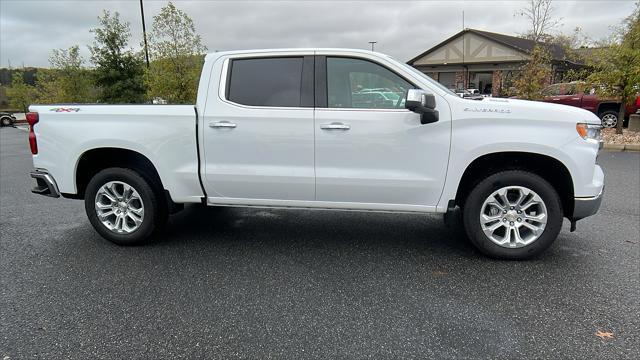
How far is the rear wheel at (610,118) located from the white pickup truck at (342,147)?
13.0 metres

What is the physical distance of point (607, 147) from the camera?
38.2 ft

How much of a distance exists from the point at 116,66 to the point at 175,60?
7441mm

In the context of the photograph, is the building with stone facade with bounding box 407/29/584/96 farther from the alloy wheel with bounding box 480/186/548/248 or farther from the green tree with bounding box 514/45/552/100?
the alloy wheel with bounding box 480/186/548/248

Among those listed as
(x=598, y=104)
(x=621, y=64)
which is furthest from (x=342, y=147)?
(x=598, y=104)

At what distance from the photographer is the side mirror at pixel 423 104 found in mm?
3433

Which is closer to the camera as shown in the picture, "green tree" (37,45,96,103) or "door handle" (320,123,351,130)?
"door handle" (320,123,351,130)

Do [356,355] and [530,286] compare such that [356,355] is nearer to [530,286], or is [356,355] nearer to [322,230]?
[530,286]

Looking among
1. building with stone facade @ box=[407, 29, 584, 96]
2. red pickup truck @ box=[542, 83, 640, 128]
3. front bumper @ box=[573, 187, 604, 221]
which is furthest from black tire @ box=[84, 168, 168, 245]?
building with stone facade @ box=[407, 29, 584, 96]

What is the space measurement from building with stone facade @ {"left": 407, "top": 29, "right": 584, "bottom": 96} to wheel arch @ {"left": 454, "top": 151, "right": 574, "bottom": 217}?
1225 inches

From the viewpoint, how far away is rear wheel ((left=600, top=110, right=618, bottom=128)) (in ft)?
47.2

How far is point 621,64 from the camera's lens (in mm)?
11984

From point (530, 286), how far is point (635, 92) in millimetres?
11731

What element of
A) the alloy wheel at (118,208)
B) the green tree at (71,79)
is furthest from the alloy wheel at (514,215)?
the green tree at (71,79)

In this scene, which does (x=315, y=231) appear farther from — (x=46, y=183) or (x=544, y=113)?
(x=46, y=183)
